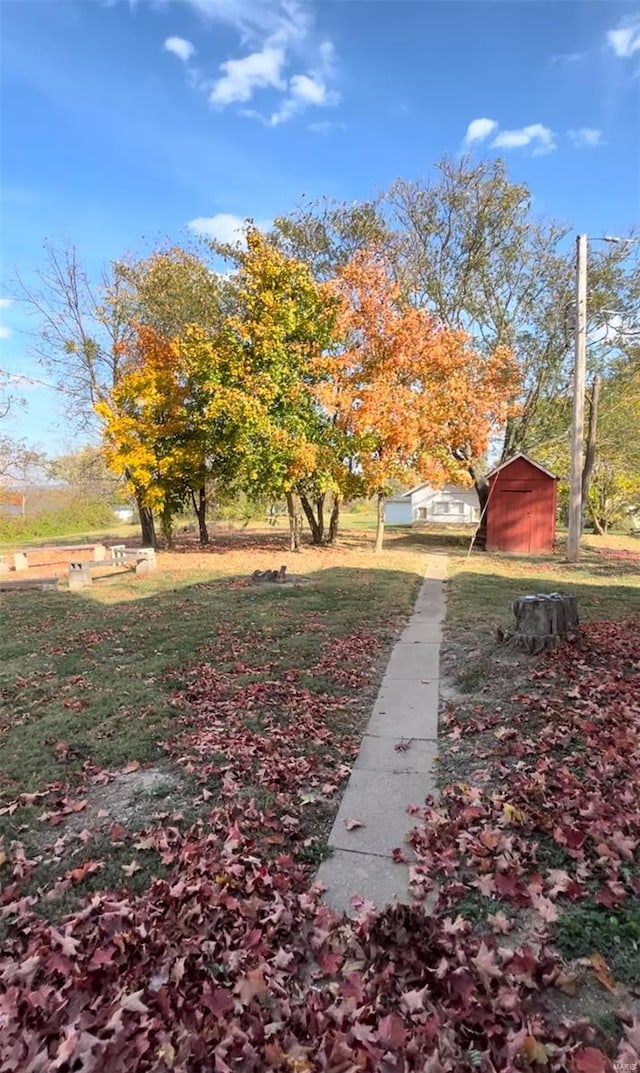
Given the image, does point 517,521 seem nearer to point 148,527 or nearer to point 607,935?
point 148,527

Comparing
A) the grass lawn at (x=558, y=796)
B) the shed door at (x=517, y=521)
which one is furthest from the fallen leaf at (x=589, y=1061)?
the shed door at (x=517, y=521)

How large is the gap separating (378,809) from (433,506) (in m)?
40.5

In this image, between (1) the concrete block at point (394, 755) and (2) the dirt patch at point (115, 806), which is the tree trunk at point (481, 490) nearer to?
(1) the concrete block at point (394, 755)

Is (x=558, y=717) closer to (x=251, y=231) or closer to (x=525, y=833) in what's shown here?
(x=525, y=833)

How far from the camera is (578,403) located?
13.9 meters

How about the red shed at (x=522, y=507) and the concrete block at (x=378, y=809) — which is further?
the red shed at (x=522, y=507)

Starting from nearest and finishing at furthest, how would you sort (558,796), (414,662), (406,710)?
(558,796)
(406,710)
(414,662)

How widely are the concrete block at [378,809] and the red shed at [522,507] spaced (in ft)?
52.1

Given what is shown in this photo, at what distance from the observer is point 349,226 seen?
1947cm

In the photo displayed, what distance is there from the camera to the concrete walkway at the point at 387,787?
2.59 meters

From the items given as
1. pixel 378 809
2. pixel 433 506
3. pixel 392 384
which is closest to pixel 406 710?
pixel 378 809

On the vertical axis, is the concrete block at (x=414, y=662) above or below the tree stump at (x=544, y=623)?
below

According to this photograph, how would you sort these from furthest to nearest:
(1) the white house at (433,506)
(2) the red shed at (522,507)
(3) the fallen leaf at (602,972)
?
(1) the white house at (433,506), (2) the red shed at (522,507), (3) the fallen leaf at (602,972)

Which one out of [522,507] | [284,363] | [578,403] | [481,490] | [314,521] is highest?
[284,363]
